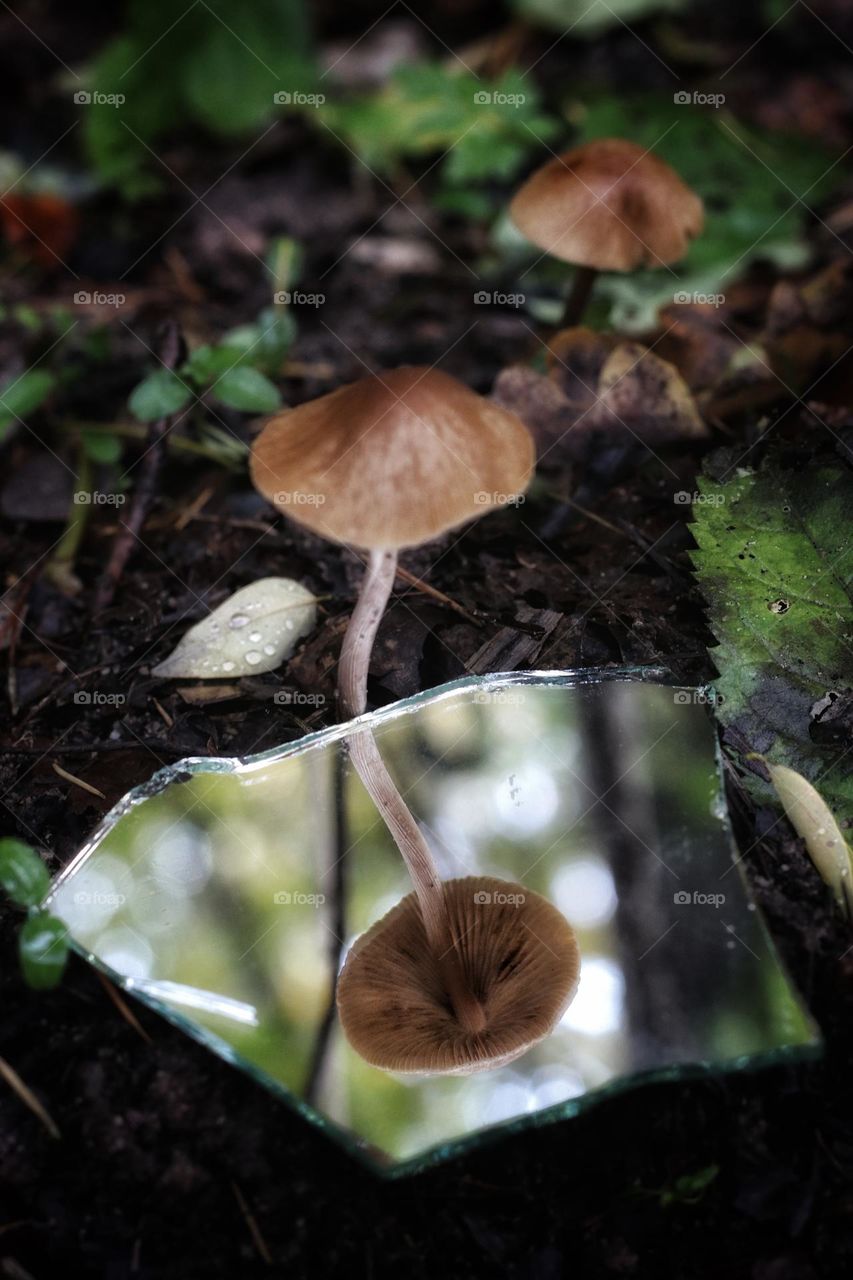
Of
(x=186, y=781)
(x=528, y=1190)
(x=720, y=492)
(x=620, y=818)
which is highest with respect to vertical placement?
(x=720, y=492)

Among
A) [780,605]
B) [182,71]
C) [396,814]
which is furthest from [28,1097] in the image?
[182,71]

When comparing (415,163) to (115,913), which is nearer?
(115,913)

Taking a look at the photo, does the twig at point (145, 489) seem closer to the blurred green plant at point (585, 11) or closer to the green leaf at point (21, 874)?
the green leaf at point (21, 874)

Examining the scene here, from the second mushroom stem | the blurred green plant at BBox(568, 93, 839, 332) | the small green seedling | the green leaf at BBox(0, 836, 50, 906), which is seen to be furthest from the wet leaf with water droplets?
the blurred green plant at BBox(568, 93, 839, 332)

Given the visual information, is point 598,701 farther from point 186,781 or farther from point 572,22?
point 572,22

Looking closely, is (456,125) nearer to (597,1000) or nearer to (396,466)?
(396,466)

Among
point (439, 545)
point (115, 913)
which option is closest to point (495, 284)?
point (439, 545)

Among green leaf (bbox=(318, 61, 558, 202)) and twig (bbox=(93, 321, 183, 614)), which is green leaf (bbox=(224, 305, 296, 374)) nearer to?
twig (bbox=(93, 321, 183, 614))
